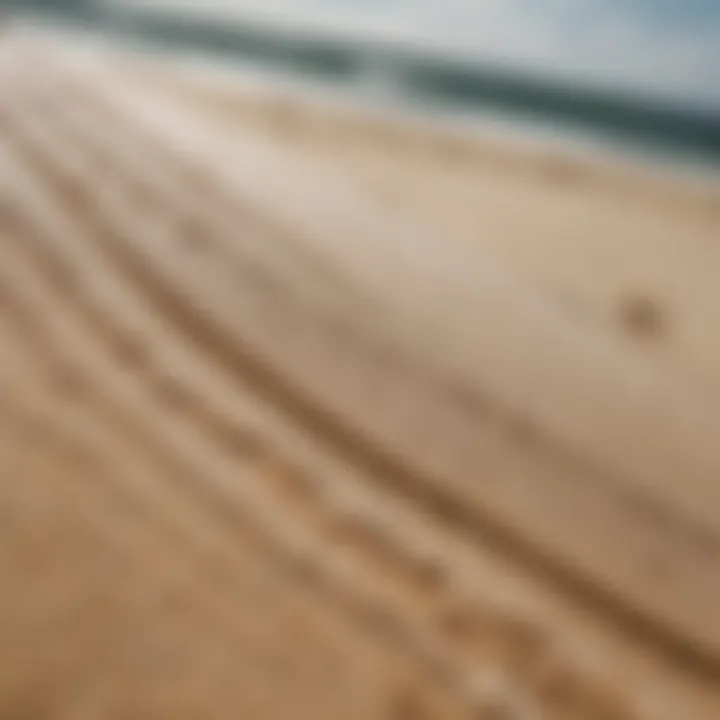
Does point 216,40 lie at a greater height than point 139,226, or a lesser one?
greater

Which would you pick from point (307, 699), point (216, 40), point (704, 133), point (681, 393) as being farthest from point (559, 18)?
point (307, 699)

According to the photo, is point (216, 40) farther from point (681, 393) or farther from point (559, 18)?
point (681, 393)

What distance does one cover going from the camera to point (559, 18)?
99 centimetres

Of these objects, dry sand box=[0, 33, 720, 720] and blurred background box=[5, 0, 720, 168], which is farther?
blurred background box=[5, 0, 720, 168]

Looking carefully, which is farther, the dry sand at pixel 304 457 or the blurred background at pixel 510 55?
the blurred background at pixel 510 55

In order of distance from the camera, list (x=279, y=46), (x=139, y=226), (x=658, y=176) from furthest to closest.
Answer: (x=279, y=46) → (x=658, y=176) → (x=139, y=226)

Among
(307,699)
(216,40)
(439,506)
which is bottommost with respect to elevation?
(307,699)

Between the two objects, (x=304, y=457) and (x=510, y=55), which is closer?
(x=304, y=457)

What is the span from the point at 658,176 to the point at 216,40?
1.29 ft

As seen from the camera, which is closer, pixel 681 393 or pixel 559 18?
pixel 681 393

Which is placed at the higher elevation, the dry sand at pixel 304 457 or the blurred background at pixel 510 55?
the blurred background at pixel 510 55

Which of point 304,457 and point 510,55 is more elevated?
point 510,55

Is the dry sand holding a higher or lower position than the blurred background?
lower

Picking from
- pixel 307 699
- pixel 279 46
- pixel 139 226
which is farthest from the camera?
pixel 279 46
